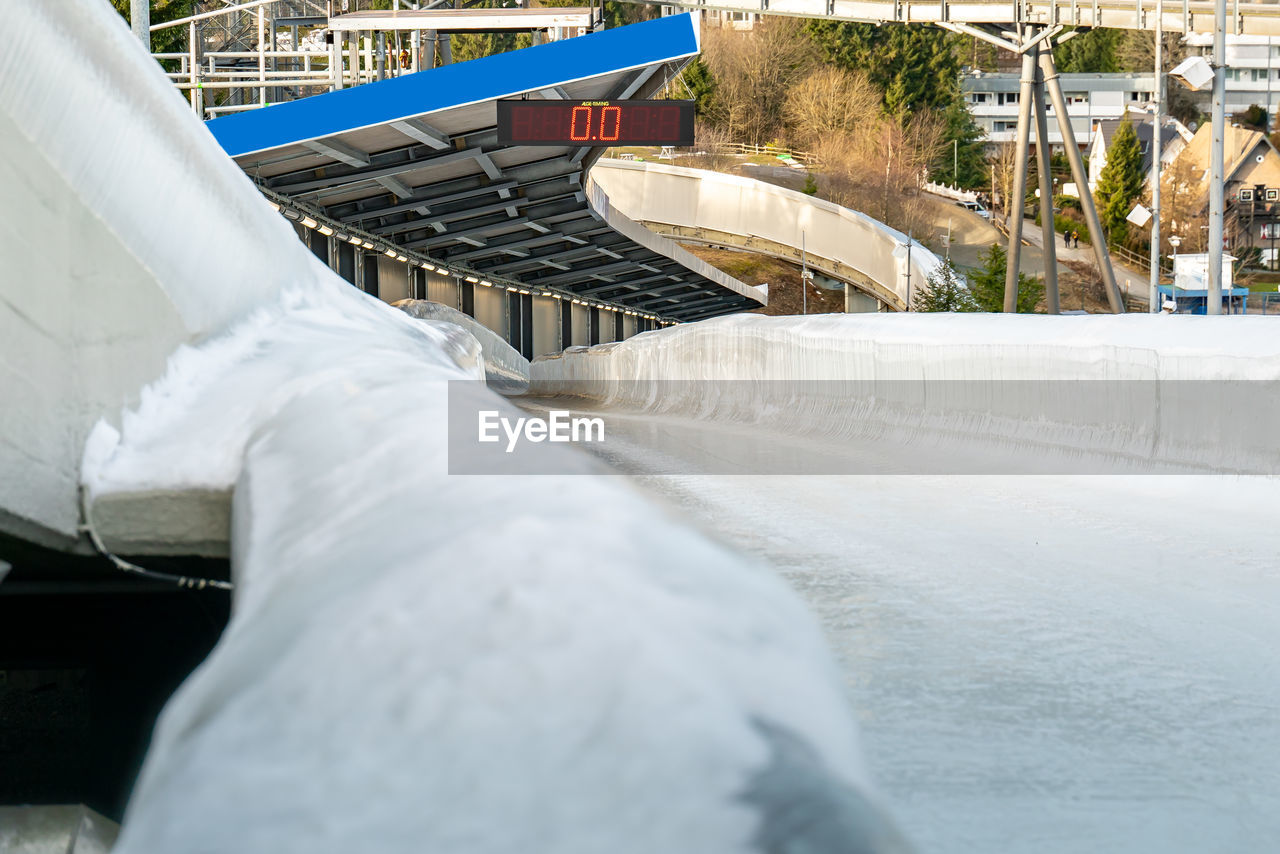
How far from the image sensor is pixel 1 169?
10.1 feet

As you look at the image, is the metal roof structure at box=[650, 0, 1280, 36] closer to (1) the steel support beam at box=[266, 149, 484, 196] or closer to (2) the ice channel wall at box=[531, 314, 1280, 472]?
(1) the steel support beam at box=[266, 149, 484, 196]

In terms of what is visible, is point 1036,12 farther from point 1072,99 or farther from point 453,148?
point 1072,99

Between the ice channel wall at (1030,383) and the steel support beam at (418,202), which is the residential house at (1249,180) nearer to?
the steel support beam at (418,202)

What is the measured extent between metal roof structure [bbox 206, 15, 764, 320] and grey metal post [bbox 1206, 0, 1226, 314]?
9479mm

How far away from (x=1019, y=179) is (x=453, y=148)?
11099 mm

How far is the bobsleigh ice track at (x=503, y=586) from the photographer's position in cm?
134

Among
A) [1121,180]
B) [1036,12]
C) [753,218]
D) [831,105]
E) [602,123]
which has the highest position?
[831,105]

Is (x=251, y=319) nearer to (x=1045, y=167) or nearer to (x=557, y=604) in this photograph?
(x=557, y=604)

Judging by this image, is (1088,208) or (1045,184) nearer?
(1088,208)

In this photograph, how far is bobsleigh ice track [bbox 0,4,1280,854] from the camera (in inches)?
52.9

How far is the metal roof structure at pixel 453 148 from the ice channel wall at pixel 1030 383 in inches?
287

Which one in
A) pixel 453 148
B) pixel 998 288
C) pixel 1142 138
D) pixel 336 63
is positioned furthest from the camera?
pixel 1142 138

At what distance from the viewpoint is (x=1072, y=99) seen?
395 ft

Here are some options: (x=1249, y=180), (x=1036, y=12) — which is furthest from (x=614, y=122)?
(x=1249, y=180)
